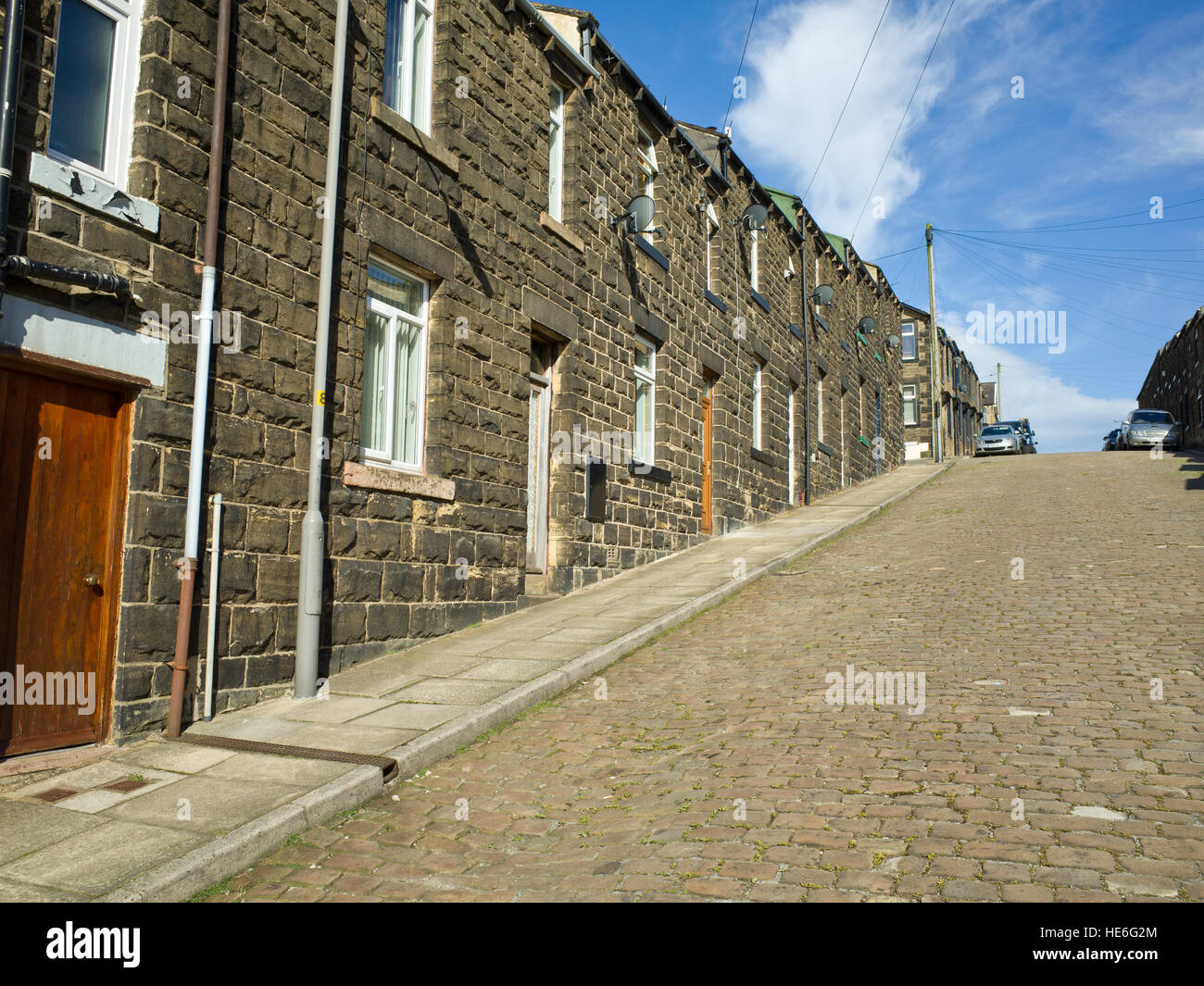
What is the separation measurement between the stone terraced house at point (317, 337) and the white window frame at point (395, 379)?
3 centimetres

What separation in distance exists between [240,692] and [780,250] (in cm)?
1835

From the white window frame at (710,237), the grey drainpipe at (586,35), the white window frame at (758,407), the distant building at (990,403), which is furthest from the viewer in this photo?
the distant building at (990,403)

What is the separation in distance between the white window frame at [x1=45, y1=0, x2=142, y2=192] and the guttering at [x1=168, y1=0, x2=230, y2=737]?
0.59 metres

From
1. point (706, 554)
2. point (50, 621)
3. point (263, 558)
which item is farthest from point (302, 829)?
point (706, 554)

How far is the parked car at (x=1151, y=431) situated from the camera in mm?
32688

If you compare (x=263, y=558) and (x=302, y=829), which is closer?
(x=302, y=829)

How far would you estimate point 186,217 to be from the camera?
6766mm

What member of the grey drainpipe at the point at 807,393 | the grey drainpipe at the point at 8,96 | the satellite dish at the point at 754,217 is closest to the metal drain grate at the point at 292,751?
the grey drainpipe at the point at 8,96

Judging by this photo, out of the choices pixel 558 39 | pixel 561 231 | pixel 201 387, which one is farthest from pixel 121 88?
pixel 558 39

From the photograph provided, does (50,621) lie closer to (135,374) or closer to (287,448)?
(135,374)

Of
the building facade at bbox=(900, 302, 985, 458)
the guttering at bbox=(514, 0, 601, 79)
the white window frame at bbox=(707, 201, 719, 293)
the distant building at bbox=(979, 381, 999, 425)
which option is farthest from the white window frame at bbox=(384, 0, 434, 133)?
the distant building at bbox=(979, 381, 999, 425)

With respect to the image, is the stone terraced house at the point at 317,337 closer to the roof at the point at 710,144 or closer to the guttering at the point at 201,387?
the guttering at the point at 201,387

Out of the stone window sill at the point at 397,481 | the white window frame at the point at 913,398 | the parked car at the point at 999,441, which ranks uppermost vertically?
the white window frame at the point at 913,398

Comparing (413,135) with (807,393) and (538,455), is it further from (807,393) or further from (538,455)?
(807,393)
